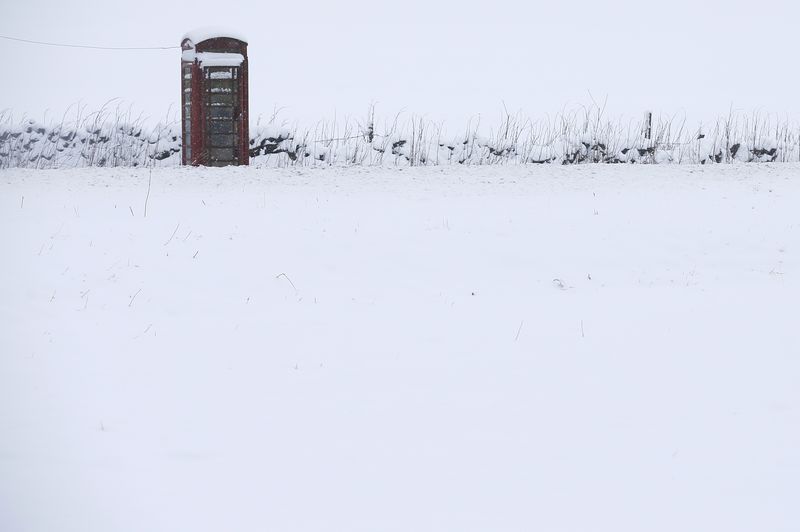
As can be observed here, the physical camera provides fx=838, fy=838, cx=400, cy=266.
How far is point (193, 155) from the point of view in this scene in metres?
14.1

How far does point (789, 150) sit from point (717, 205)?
17.5ft

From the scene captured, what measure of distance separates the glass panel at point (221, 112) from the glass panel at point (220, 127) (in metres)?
0.08

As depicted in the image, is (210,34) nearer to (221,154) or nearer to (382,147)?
(221,154)

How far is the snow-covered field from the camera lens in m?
4.29

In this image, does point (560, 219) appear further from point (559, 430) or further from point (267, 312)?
point (559, 430)

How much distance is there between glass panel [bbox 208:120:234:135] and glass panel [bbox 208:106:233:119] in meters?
0.08

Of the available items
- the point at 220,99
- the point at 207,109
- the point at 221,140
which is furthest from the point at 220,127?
the point at 220,99

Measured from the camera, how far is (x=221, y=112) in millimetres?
14008

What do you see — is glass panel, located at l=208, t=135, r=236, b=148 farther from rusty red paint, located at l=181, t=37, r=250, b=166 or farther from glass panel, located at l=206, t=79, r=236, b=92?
glass panel, located at l=206, t=79, r=236, b=92

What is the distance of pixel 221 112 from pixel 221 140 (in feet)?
1.53

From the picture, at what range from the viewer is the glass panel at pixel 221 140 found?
14086mm

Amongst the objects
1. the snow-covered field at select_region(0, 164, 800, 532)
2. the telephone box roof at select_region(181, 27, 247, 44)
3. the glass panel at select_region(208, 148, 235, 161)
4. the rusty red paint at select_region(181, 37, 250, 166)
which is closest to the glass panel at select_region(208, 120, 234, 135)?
the rusty red paint at select_region(181, 37, 250, 166)

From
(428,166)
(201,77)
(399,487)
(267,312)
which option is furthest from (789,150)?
(399,487)

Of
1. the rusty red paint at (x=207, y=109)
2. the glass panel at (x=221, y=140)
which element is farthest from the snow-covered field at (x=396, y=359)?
the glass panel at (x=221, y=140)
